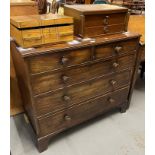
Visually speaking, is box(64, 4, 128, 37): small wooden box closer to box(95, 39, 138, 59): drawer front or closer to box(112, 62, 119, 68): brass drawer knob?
box(95, 39, 138, 59): drawer front

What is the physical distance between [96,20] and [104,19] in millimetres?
78

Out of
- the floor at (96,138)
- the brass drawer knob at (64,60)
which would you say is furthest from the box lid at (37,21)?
the floor at (96,138)

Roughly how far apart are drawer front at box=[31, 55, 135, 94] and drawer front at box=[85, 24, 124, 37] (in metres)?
0.24

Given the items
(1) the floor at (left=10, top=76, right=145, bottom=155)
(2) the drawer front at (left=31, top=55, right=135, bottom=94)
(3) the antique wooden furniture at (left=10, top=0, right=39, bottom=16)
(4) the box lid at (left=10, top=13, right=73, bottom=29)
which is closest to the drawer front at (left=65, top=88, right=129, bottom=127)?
(1) the floor at (left=10, top=76, right=145, bottom=155)

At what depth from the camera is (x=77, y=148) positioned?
1.49m

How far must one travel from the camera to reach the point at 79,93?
1.41m

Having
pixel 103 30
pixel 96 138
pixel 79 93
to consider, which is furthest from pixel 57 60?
pixel 96 138

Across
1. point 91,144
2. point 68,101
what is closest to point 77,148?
point 91,144

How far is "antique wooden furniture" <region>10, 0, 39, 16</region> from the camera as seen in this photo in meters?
1.46

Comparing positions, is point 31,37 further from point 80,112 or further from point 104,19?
point 80,112

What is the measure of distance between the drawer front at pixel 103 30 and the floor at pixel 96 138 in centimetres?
91

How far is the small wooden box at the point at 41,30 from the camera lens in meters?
1.06

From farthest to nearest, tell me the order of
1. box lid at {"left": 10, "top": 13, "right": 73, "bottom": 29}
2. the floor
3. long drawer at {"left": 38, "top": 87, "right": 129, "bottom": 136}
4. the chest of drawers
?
the floor < long drawer at {"left": 38, "top": 87, "right": 129, "bottom": 136} < the chest of drawers < box lid at {"left": 10, "top": 13, "right": 73, "bottom": 29}
